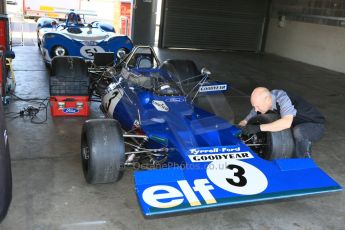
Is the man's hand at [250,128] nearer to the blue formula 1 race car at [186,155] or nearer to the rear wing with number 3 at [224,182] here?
the blue formula 1 race car at [186,155]

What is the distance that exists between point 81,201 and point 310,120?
2.30 metres

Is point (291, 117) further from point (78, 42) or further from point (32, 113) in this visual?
point (78, 42)

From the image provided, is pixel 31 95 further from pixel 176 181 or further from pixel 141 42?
pixel 141 42

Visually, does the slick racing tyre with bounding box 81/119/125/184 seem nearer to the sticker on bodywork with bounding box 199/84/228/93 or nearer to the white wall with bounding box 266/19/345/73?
the sticker on bodywork with bounding box 199/84/228/93

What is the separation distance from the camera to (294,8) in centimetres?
1488

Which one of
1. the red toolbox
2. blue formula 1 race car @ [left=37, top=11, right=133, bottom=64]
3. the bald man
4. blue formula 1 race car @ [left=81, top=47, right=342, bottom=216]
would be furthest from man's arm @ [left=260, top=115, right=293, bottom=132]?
blue formula 1 race car @ [left=37, top=11, right=133, bottom=64]

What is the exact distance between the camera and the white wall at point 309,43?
41.8 ft

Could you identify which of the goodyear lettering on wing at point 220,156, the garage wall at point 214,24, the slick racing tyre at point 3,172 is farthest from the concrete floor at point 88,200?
the garage wall at point 214,24

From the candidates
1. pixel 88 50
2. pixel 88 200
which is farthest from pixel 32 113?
pixel 88 50

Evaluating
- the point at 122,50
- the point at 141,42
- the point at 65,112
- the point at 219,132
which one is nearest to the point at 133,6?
the point at 141,42

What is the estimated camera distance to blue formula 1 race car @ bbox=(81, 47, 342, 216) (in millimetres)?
2914

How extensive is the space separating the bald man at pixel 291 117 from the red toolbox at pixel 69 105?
287 centimetres

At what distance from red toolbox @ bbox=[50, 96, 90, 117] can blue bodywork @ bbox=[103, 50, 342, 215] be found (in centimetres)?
190

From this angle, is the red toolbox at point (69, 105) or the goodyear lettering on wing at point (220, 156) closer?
the goodyear lettering on wing at point (220, 156)
